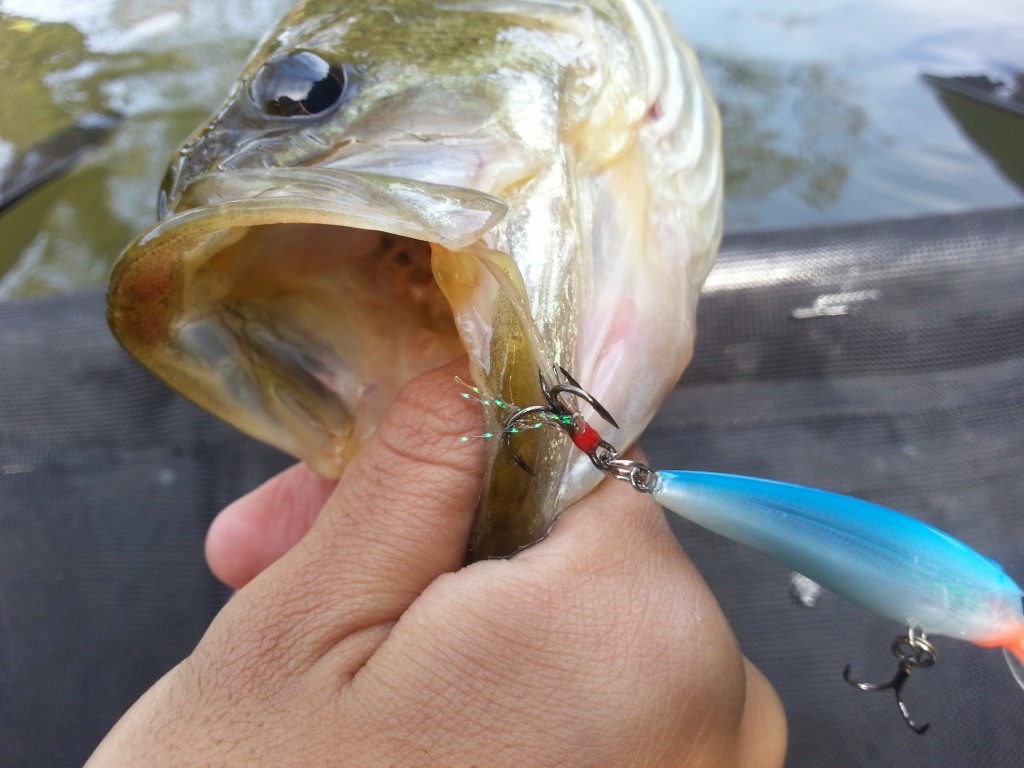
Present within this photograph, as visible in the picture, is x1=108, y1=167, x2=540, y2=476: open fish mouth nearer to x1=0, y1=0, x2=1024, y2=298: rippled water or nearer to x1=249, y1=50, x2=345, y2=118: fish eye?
x1=249, y1=50, x2=345, y2=118: fish eye

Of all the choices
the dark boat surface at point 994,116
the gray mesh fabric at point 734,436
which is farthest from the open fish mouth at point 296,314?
the dark boat surface at point 994,116

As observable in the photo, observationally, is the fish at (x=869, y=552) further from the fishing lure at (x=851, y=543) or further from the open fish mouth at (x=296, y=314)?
the open fish mouth at (x=296, y=314)

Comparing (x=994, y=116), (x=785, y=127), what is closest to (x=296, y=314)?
(x=785, y=127)

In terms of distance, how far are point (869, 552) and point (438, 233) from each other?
36cm

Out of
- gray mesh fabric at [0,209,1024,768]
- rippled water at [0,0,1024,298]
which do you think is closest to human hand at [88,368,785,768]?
gray mesh fabric at [0,209,1024,768]

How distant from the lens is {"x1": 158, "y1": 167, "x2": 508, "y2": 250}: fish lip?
454mm

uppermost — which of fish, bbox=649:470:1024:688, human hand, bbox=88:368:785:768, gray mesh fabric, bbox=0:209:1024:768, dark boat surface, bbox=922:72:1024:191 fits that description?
fish, bbox=649:470:1024:688

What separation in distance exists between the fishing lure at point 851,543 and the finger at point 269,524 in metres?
0.44

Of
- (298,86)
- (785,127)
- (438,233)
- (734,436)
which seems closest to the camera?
(438,233)

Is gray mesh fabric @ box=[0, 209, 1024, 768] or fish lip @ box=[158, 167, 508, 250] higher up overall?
fish lip @ box=[158, 167, 508, 250]

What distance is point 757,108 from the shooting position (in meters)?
2.46

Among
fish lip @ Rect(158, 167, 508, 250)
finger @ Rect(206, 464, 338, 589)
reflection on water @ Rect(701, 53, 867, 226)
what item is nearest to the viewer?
fish lip @ Rect(158, 167, 508, 250)

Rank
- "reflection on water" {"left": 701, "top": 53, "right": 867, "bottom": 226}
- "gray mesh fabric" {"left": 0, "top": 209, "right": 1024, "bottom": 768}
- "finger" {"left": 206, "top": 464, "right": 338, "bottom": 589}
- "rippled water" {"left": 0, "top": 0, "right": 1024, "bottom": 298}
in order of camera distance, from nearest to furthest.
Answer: "finger" {"left": 206, "top": 464, "right": 338, "bottom": 589} < "gray mesh fabric" {"left": 0, "top": 209, "right": 1024, "bottom": 768} < "rippled water" {"left": 0, "top": 0, "right": 1024, "bottom": 298} < "reflection on water" {"left": 701, "top": 53, "right": 867, "bottom": 226}

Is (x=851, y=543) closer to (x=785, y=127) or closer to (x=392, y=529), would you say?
(x=392, y=529)
